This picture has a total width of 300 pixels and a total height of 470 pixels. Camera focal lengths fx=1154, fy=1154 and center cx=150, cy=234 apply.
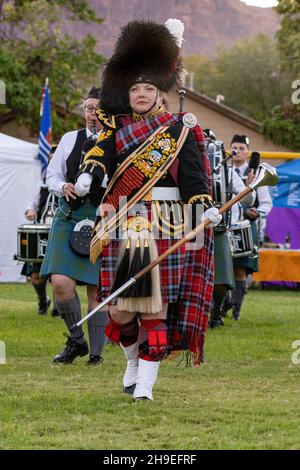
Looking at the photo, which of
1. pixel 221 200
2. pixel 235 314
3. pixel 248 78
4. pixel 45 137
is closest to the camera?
pixel 221 200

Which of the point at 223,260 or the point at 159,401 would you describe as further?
the point at 223,260

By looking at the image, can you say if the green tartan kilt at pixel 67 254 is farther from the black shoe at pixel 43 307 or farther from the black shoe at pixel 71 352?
the black shoe at pixel 43 307

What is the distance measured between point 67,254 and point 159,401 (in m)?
1.86

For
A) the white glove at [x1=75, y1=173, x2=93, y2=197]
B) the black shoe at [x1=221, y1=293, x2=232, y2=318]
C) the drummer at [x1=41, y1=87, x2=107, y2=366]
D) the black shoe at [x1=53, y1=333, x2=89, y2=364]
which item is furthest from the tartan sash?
the black shoe at [x1=221, y1=293, x2=232, y2=318]

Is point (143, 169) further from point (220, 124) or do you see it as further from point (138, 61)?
point (220, 124)

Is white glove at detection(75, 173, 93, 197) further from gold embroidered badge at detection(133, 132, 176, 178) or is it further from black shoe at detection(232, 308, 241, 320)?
black shoe at detection(232, 308, 241, 320)

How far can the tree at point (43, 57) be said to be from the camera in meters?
26.3

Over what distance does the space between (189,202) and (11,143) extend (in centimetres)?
1197

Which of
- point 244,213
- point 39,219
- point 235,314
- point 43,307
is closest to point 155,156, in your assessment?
point 244,213

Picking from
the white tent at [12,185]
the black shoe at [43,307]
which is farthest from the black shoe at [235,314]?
the white tent at [12,185]

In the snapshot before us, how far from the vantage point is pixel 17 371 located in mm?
7332

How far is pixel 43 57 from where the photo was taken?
89.8ft

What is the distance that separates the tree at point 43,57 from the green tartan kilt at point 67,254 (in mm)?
18652
